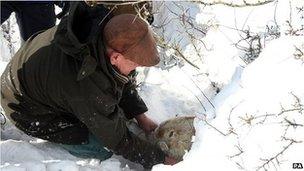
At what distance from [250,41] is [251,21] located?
42 centimetres

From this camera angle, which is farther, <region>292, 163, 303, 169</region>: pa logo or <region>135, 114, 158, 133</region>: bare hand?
<region>135, 114, 158, 133</region>: bare hand

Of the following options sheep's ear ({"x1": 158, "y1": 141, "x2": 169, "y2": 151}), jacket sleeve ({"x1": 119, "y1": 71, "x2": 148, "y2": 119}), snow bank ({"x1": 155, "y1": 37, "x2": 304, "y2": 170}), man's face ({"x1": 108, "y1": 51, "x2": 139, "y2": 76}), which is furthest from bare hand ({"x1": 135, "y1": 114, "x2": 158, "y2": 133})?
man's face ({"x1": 108, "y1": 51, "x2": 139, "y2": 76})

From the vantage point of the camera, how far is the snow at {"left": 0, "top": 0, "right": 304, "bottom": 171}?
2289 mm

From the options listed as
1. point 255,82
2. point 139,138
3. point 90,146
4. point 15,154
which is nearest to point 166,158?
point 139,138

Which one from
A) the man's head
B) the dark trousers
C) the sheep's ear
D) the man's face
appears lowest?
the sheep's ear

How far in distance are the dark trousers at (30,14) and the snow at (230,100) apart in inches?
17.3

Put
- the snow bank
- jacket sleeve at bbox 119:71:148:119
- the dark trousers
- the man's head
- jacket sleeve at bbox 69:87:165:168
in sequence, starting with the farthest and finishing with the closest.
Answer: the dark trousers
jacket sleeve at bbox 119:71:148:119
jacket sleeve at bbox 69:87:165:168
the man's head
the snow bank

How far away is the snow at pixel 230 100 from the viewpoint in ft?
7.51

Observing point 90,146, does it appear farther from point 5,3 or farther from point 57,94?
point 5,3

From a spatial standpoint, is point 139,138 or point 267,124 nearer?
point 267,124

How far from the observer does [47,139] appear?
2.86m

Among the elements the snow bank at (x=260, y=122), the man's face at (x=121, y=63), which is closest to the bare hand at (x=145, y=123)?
the snow bank at (x=260, y=122)

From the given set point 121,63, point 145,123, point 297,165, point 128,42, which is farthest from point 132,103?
point 297,165

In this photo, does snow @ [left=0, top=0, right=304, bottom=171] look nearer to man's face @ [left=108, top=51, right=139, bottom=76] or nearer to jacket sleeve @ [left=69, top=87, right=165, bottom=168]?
jacket sleeve @ [left=69, top=87, right=165, bottom=168]
